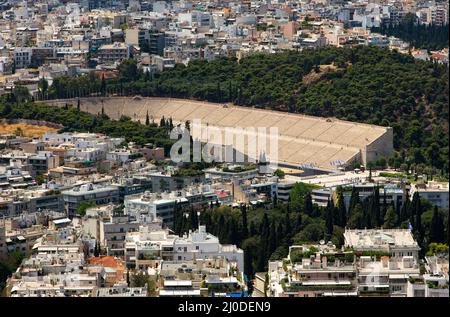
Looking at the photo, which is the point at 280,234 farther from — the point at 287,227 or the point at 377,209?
the point at 377,209

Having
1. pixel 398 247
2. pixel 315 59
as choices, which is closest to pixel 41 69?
pixel 315 59

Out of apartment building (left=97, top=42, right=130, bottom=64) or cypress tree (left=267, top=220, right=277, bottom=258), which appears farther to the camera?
apartment building (left=97, top=42, right=130, bottom=64)

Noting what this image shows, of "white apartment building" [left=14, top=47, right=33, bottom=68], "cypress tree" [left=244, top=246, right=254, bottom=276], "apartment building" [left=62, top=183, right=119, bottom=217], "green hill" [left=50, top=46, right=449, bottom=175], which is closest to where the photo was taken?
"cypress tree" [left=244, top=246, right=254, bottom=276]

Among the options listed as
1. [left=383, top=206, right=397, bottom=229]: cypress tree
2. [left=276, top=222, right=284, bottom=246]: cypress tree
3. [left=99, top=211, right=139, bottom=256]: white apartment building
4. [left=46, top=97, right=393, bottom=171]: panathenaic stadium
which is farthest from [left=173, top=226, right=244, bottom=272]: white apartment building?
[left=46, top=97, right=393, bottom=171]: panathenaic stadium

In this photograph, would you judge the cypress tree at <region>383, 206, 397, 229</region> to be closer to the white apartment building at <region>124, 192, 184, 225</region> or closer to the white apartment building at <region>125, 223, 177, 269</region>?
the white apartment building at <region>124, 192, 184, 225</region>

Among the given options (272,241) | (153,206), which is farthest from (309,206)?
(272,241)

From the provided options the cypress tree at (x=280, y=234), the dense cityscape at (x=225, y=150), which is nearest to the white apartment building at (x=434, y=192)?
the dense cityscape at (x=225, y=150)

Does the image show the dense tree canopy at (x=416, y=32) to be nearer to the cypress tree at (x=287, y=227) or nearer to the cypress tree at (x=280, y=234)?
the cypress tree at (x=287, y=227)
